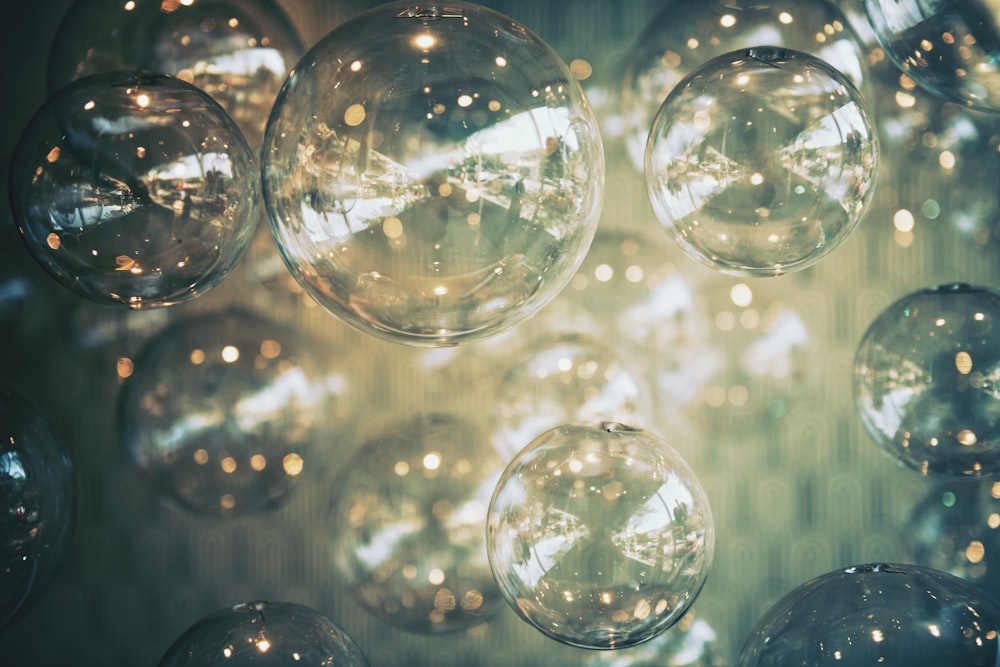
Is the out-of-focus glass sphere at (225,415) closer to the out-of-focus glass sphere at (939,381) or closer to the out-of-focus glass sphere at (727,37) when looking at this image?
the out-of-focus glass sphere at (727,37)

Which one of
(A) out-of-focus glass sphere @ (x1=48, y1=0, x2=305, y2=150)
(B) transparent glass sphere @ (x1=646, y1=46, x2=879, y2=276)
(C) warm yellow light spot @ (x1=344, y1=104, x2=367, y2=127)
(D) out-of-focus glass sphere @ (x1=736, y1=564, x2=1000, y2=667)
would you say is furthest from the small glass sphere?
(D) out-of-focus glass sphere @ (x1=736, y1=564, x2=1000, y2=667)

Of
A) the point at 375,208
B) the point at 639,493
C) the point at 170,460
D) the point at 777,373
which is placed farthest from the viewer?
the point at 777,373

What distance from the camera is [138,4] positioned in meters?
1.61

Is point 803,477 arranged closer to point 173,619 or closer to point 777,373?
point 777,373

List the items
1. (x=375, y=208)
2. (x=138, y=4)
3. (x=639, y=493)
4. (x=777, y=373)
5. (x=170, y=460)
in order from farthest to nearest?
(x=777, y=373) < (x=170, y=460) < (x=138, y=4) < (x=639, y=493) < (x=375, y=208)

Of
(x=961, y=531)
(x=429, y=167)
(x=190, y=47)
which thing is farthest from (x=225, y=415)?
(x=961, y=531)

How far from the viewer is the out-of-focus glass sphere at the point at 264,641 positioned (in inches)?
58.0

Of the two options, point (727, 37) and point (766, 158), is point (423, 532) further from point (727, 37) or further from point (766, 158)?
point (727, 37)

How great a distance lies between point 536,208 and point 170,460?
101 cm

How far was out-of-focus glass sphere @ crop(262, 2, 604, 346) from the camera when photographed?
1018 millimetres

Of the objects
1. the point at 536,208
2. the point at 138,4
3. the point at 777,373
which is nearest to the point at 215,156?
the point at 138,4

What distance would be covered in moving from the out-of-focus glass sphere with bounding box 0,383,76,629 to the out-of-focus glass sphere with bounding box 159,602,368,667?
265mm

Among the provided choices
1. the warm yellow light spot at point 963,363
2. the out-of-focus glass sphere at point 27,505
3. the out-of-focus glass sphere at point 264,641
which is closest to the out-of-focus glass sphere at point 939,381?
the warm yellow light spot at point 963,363

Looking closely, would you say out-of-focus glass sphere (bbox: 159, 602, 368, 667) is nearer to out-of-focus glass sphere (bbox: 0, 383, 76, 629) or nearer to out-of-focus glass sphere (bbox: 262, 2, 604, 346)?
out-of-focus glass sphere (bbox: 0, 383, 76, 629)
